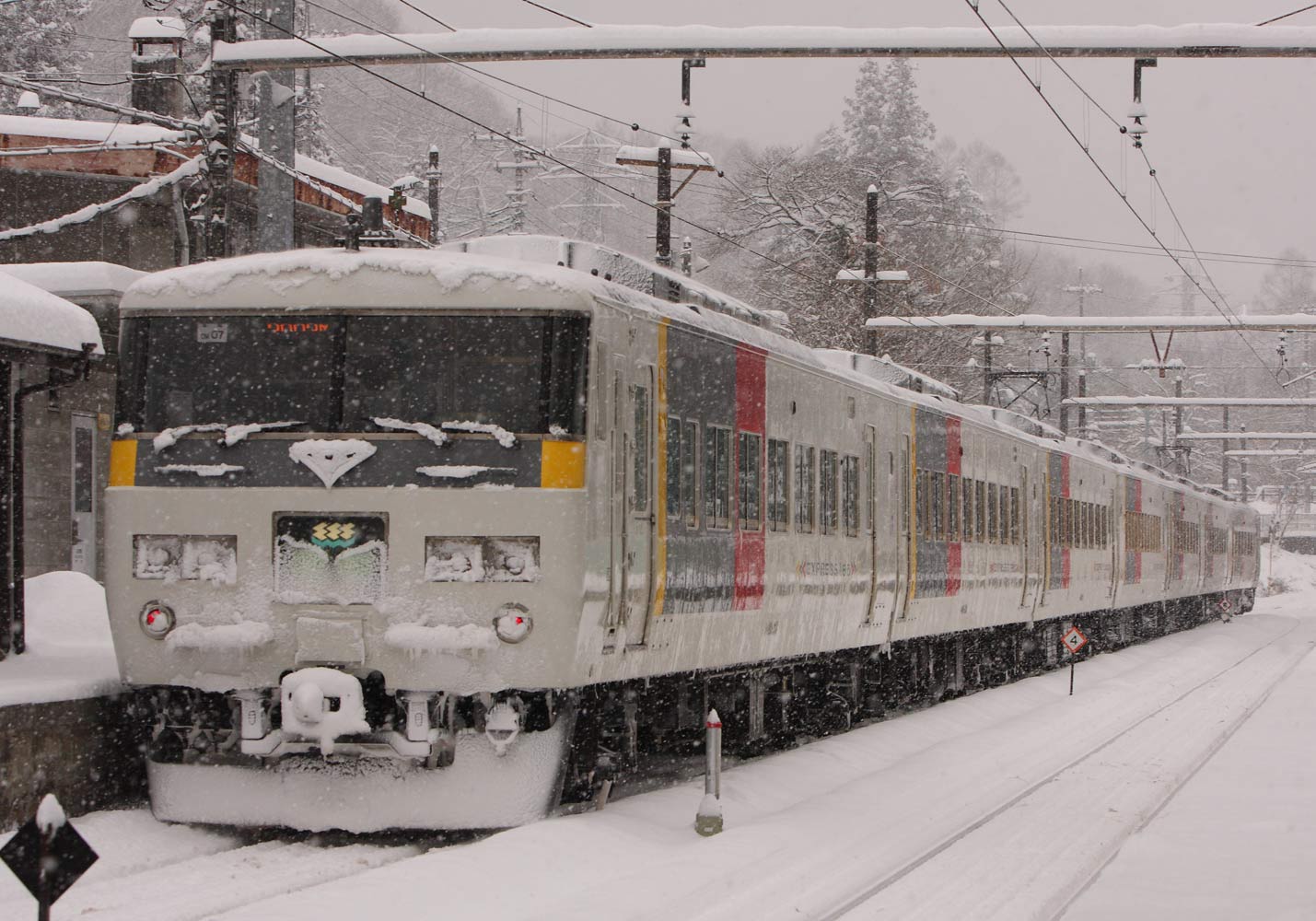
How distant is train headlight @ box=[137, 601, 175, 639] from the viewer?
385 inches

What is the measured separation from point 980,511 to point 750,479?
9.11m

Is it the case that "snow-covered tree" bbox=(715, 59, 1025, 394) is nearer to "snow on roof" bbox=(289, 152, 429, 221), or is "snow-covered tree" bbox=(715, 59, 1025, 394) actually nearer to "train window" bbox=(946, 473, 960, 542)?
"snow on roof" bbox=(289, 152, 429, 221)

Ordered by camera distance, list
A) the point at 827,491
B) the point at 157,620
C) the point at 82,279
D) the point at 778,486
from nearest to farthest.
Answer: the point at 157,620 → the point at 778,486 → the point at 827,491 → the point at 82,279

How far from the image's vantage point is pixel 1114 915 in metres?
8.45

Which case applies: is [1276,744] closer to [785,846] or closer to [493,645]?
[785,846]

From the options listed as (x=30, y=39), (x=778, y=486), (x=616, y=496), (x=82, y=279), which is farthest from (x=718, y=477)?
(x=30, y=39)

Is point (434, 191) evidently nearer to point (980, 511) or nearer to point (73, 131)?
point (73, 131)

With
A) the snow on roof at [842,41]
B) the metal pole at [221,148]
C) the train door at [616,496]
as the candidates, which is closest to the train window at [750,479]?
the train door at [616,496]

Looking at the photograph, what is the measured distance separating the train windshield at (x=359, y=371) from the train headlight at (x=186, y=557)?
636 mm

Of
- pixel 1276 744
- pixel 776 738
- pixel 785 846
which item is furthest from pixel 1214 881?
pixel 1276 744

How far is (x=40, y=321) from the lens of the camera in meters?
10.8

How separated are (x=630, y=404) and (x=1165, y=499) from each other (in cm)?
3031

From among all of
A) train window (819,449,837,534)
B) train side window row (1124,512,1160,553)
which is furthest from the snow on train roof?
train side window row (1124,512,1160,553)

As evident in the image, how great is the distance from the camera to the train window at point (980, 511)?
2122cm
